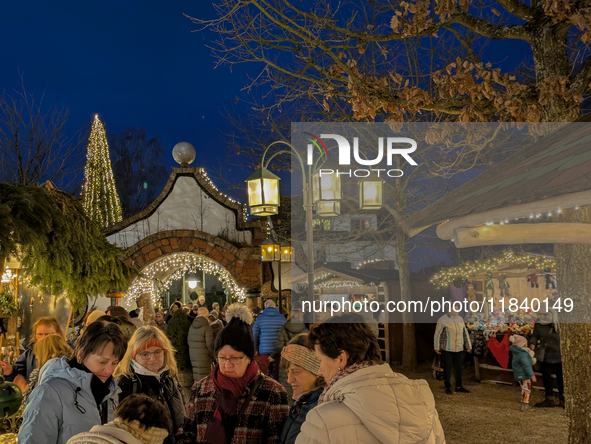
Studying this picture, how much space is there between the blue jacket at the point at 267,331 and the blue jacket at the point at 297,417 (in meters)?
5.07

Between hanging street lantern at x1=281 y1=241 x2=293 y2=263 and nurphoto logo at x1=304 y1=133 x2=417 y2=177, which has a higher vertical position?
nurphoto logo at x1=304 y1=133 x2=417 y2=177

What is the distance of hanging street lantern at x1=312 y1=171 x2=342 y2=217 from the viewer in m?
8.16

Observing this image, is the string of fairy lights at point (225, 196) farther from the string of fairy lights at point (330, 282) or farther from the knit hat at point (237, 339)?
the knit hat at point (237, 339)

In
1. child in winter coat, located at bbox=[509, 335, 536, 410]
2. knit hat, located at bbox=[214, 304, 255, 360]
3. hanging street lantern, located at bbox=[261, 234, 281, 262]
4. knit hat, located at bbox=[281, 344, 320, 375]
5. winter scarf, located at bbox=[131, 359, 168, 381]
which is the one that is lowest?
child in winter coat, located at bbox=[509, 335, 536, 410]

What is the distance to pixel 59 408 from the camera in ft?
9.93

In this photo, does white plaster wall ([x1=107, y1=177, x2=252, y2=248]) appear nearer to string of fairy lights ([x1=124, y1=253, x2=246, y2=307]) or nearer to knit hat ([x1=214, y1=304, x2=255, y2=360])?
string of fairy lights ([x1=124, y1=253, x2=246, y2=307])

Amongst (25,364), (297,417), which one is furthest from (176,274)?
(297,417)

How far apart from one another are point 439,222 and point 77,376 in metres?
2.38

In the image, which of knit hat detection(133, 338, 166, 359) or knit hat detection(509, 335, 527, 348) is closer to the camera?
knit hat detection(133, 338, 166, 359)

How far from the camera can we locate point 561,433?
764 centimetres

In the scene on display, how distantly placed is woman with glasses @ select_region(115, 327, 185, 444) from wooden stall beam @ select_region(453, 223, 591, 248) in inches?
88.8

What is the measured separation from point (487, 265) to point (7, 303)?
13.0 m

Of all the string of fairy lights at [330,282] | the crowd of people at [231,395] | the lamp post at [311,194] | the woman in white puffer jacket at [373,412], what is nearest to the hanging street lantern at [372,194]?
the lamp post at [311,194]

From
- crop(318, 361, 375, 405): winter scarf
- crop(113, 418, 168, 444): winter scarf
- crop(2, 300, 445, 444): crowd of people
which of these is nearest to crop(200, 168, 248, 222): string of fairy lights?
crop(2, 300, 445, 444): crowd of people
